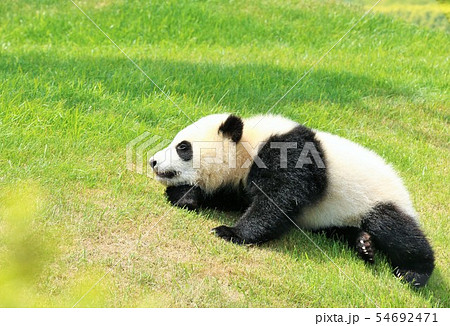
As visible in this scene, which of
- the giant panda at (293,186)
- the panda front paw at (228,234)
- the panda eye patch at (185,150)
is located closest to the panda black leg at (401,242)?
A: the giant panda at (293,186)

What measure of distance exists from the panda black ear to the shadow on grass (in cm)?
148

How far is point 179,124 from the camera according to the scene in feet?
17.7

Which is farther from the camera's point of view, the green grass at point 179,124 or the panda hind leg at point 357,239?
the panda hind leg at point 357,239

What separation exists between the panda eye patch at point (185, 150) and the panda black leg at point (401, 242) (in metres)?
1.26

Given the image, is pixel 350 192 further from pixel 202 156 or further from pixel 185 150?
pixel 185 150

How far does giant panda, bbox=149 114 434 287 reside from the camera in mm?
3750

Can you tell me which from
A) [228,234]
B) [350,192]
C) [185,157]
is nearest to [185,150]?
[185,157]

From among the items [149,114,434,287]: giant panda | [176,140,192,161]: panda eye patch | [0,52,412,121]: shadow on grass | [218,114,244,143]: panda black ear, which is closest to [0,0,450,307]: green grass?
[0,52,412,121]: shadow on grass

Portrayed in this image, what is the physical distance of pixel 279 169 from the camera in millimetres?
3820

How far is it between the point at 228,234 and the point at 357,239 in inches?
32.3

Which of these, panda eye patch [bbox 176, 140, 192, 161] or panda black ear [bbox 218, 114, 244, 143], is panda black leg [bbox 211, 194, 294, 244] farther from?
panda eye patch [bbox 176, 140, 192, 161]

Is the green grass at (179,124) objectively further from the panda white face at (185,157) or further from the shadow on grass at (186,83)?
the panda white face at (185,157)

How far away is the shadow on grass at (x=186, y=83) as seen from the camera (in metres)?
5.69
